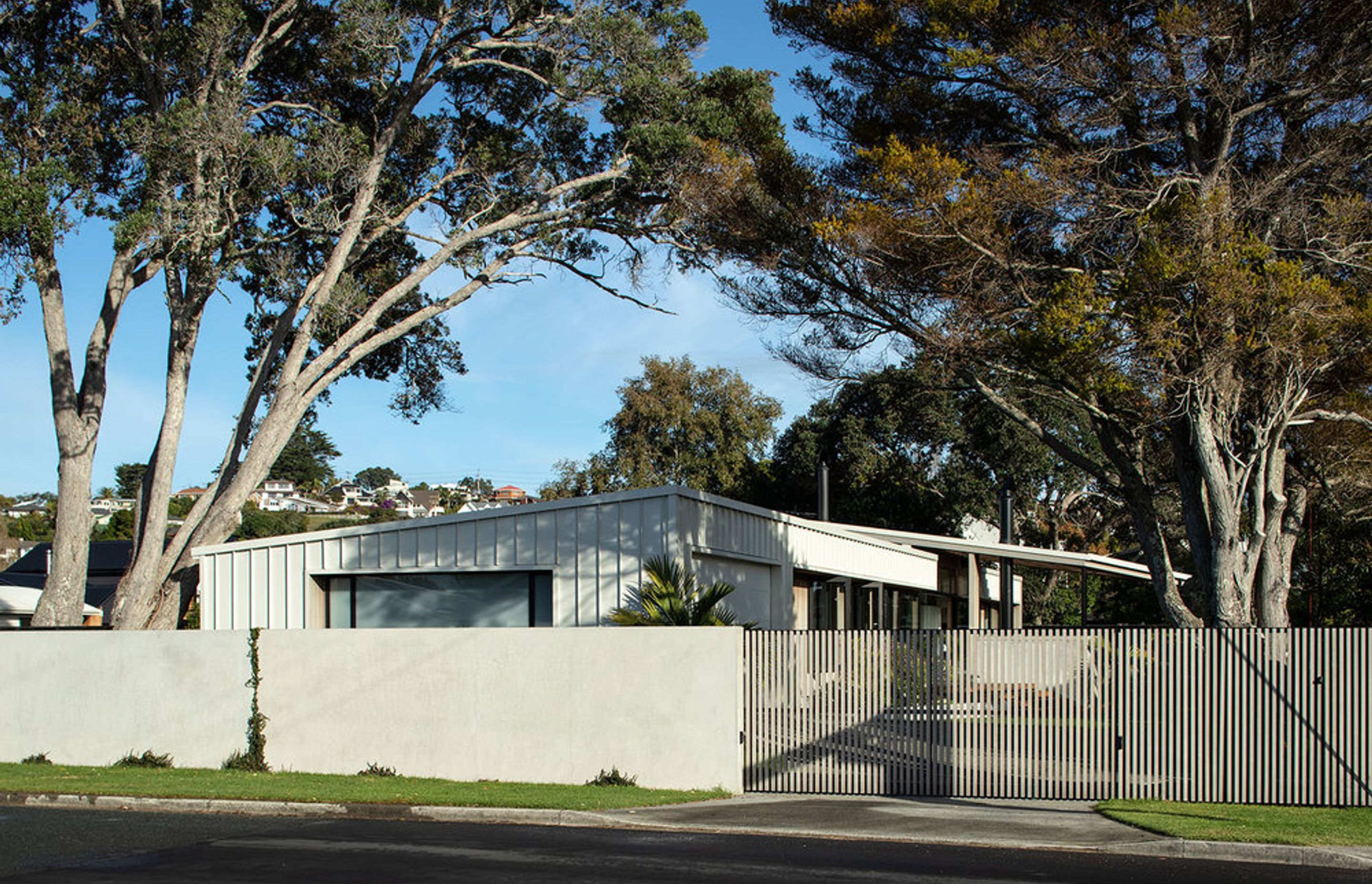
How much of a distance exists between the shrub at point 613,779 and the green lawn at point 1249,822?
17.5 feet

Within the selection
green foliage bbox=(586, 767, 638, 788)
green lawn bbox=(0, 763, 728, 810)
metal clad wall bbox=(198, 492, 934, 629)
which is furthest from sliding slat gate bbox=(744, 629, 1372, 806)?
metal clad wall bbox=(198, 492, 934, 629)

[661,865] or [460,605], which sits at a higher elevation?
[460,605]

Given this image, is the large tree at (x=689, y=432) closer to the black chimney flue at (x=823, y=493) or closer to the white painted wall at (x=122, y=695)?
the black chimney flue at (x=823, y=493)

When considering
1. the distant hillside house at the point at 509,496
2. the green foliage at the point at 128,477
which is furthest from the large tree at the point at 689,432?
the green foliage at the point at 128,477

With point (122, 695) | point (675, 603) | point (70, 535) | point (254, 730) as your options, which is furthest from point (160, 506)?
point (675, 603)

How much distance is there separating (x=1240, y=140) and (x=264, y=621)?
16.5m

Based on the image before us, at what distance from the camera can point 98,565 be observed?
56.6 metres

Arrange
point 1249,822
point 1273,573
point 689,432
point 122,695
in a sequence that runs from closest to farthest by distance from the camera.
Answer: point 1249,822 < point 122,695 < point 1273,573 < point 689,432

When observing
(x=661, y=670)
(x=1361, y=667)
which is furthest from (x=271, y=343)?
(x=1361, y=667)

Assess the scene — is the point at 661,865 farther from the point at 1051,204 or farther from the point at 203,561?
the point at 203,561

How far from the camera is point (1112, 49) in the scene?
723 inches

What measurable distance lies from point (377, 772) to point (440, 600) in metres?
3.84

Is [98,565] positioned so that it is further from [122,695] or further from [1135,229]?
[1135,229]

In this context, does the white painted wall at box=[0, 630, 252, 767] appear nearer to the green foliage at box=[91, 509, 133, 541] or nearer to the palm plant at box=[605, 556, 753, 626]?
the palm plant at box=[605, 556, 753, 626]
